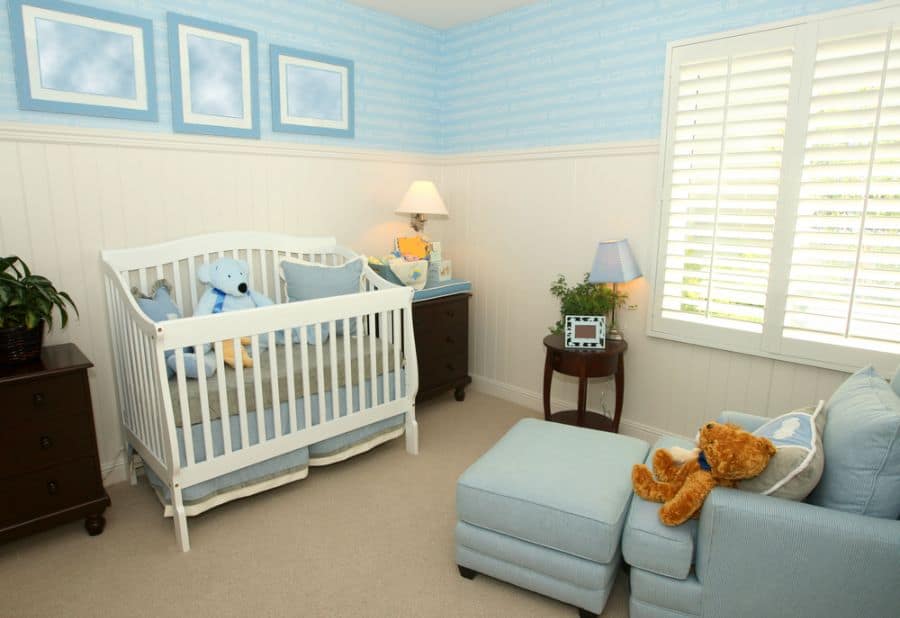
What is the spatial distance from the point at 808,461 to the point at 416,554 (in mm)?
1354

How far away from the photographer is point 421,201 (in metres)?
3.34

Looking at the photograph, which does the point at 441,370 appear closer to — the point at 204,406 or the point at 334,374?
the point at 334,374

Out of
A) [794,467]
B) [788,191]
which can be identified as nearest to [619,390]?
[788,191]

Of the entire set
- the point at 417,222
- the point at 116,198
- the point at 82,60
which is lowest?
the point at 417,222

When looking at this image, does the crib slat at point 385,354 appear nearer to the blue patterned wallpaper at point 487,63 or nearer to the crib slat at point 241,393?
the crib slat at point 241,393

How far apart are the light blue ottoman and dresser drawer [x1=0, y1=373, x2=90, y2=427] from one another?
148 cm

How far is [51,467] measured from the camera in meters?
2.04

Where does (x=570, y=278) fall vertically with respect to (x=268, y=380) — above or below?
above

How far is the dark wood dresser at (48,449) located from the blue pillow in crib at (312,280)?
984 mm

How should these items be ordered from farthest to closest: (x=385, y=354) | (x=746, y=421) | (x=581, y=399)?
(x=581, y=399)
(x=385, y=354)
(x=746, y=421)

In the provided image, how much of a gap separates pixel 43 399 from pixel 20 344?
234mm

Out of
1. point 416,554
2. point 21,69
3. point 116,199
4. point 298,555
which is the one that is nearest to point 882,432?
point 416,554

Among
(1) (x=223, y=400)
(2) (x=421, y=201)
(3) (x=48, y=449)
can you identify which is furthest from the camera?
(2) (x=421, y=201)

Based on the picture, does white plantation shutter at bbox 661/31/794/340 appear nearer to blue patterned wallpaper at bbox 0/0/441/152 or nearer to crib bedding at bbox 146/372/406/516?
crib bedding at bbox 146/372/406/516
